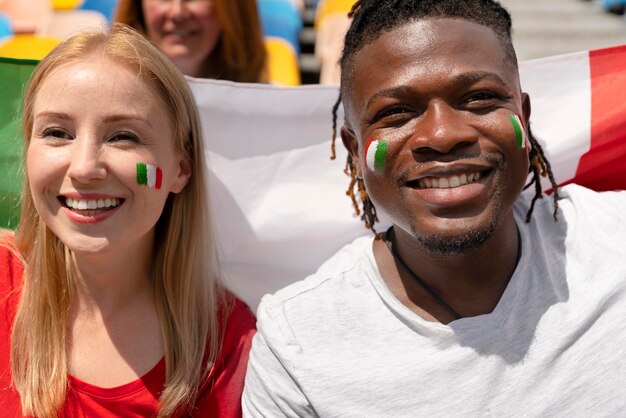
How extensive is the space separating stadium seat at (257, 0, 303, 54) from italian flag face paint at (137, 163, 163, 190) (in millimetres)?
2067

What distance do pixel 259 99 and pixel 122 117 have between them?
61cm

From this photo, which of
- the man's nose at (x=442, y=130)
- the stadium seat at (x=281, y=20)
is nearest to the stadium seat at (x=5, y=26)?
the stadium seat at (x=281, y=20)

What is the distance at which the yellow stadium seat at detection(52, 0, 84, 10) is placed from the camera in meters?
4.34

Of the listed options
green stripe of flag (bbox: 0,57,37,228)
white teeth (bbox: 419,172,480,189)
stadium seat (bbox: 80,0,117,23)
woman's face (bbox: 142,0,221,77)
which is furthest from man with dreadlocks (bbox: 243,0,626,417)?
stadium seat (bbox: 80,0,117,23)

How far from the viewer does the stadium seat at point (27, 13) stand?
418 cm

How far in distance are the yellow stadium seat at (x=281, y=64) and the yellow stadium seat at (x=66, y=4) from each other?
4.17 ft

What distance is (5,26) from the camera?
4.21 m

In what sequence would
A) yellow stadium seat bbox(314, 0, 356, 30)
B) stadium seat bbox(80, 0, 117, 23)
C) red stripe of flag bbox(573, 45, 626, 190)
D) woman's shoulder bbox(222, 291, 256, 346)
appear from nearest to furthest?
woman's shoulder bbox(222, 291, 256, 346) → red stripe of flag bbox(573, 45, 626, 190) → yellow stadium seat bbox(314, 0, 356, 30) → stadium seat bbox(80, 0, 117, 23)

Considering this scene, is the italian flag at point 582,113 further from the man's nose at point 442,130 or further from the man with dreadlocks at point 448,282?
the man's nose at point 442,130

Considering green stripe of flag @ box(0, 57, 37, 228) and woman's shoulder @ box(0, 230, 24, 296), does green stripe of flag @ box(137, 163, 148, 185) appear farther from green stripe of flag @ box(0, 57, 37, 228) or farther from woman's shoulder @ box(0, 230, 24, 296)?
green stripe of flag @ box(0, 57, 37, 228)

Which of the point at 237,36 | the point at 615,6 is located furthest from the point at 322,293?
the point at 615,6

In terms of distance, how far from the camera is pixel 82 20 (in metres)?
4.16

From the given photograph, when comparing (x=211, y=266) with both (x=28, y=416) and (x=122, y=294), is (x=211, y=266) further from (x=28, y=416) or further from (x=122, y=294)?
(x=28, y=416)

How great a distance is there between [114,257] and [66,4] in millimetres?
2736
